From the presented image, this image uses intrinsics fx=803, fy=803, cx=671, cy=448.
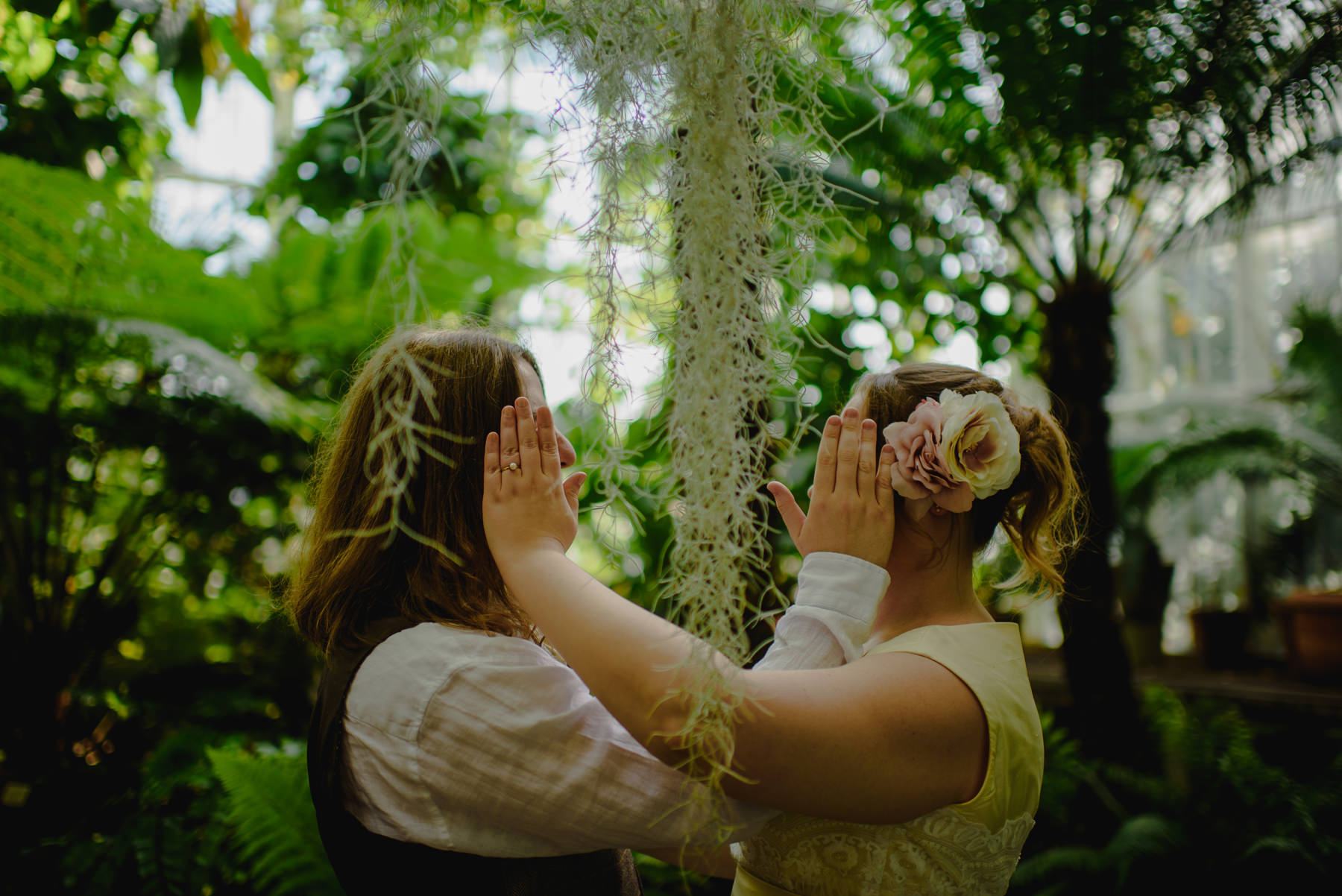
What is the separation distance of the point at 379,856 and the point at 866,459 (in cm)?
69

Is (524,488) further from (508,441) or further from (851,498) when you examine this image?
(851,498)

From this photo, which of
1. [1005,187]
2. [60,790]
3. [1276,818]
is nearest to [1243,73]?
[1005,187]

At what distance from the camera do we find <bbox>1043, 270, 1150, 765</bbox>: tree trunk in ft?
9.02

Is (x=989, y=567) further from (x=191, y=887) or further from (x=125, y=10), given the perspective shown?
(x=125, y=10)

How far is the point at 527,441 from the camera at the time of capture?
837mm

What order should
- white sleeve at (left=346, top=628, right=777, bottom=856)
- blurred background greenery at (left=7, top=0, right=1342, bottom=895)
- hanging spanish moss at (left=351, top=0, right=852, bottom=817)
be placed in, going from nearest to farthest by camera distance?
hanging spanish moss at (left=351, top=0, right=852, bottom=817) → white sleeve at (left=346, top=628, right=777, bottom=856) → blurred background greenery at (left=7, top=0, right=1342, bottom=895)

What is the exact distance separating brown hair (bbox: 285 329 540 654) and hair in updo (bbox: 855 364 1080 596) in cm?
50

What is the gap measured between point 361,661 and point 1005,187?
2.83 m

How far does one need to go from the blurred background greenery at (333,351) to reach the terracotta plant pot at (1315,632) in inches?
0.9

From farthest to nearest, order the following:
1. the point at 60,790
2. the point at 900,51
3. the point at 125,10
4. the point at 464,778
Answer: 1. the point at 900,51
2. the point at 60,790
3. the point at 125,10
4. the point at 464,778

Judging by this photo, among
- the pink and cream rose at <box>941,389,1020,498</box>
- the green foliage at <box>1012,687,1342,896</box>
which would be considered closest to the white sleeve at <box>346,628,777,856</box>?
the pink and cream rose at <box>941,389,1020,498</box>

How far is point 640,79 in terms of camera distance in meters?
0.72

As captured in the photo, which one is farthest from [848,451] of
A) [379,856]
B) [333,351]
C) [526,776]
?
[333,351]

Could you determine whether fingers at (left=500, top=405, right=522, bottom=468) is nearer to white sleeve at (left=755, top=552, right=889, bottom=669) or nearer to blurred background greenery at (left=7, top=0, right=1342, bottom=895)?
white sleeve at (left=755, top=552, right=889, bottom=669)
